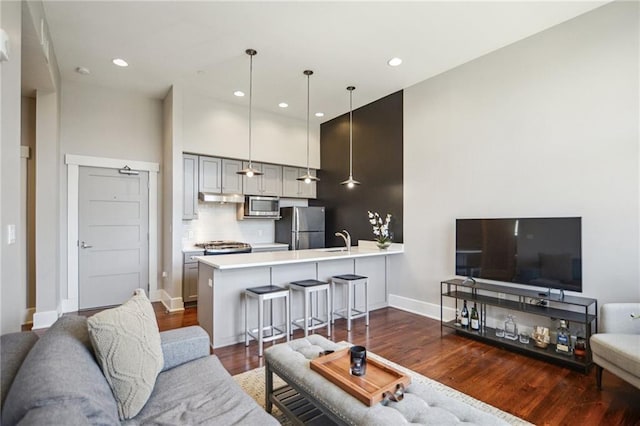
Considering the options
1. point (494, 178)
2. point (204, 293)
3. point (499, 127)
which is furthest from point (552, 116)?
point (204, 293)

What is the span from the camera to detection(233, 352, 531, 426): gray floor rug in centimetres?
220

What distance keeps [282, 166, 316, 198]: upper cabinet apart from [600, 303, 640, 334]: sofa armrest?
478cm

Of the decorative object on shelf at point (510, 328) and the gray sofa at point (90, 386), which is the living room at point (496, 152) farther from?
the decorative object on shelf at point (510, 328)

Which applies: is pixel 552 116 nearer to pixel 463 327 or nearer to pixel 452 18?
pixel 452 18

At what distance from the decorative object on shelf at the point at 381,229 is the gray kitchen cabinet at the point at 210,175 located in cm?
263

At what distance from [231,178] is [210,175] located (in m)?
0.36

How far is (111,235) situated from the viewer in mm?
4867

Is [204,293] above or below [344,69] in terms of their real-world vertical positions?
below

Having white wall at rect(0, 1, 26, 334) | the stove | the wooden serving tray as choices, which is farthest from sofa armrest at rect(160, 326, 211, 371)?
the stove

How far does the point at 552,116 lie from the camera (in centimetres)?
335

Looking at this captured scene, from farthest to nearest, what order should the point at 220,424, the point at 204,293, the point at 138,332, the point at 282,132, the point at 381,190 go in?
the point at 282,132, the point at 381,190, the point at 204,293, the point at 138,332, the point at 220,424

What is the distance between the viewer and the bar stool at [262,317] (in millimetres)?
3258

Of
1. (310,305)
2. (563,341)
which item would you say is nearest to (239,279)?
(310,305)

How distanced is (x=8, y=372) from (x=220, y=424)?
0.87m
